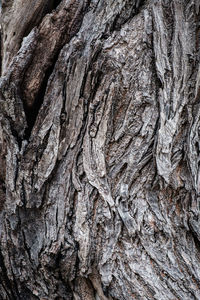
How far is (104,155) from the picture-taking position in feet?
5.85

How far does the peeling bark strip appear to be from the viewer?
1692 mm

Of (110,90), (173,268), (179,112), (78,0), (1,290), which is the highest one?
(78,0)

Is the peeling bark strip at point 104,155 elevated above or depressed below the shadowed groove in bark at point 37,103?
below

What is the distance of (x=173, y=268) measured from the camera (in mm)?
1654

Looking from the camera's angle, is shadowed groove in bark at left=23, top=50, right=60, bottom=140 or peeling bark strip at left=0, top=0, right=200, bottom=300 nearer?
peeling bark strip at left=0, top=0, right=200, bottom=300

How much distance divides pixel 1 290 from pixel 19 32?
1558mm

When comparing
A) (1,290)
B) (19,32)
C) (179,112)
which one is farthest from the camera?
(19,32)

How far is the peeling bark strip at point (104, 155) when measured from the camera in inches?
66.6

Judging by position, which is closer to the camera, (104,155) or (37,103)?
(104,155)

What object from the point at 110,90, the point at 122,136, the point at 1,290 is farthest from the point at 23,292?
the point at 110,90

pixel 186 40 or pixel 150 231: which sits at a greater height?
pixel 186 40

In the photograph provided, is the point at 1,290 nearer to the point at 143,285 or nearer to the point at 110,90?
the point at 143,285

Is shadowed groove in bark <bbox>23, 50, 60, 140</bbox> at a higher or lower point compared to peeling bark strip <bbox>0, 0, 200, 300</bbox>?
higher

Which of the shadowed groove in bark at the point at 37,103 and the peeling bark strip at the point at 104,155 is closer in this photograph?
the peeling bark strip at the point at 104,155
